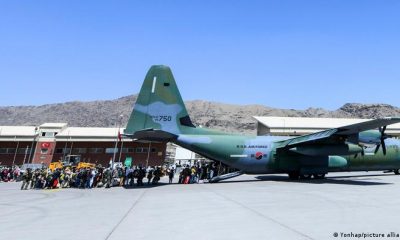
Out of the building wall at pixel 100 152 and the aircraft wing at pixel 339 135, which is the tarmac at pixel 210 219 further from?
the building wall at pixel 100 152

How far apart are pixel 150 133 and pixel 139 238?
14.6 meters

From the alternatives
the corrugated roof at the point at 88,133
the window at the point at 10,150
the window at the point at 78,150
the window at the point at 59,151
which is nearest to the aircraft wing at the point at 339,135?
the corrugated roof at the point at 88,133

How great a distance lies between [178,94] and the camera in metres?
24.5

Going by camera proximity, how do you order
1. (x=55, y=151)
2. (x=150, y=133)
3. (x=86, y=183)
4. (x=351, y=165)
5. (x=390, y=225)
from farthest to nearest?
1. (x=55, y=151)
2. (x=351, y=165)
3. (x=86, y=183)
4. (x=150, y=133)
5. (x=390, y=225)

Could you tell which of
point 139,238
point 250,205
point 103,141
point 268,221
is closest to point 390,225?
point 268,221

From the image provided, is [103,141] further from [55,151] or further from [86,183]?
[86,183]

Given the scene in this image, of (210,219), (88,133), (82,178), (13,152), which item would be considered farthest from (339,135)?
(13,152)

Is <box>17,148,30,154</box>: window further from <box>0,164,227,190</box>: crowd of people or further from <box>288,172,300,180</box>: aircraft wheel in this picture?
<box>288,172,300,180</box>: aircraft wheel

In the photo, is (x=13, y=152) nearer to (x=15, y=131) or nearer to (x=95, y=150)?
(x=15, y=131)

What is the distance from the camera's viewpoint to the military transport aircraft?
924 inches

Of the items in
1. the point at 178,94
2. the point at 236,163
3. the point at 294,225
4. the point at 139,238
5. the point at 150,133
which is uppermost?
the point at 178,94

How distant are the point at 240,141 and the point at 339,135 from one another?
7723mm

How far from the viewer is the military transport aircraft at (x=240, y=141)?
77.0 feet

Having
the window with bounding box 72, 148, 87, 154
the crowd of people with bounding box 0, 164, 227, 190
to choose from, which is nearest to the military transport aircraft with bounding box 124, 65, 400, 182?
the crowd of people with bounding box 0, 164, 227, 190
